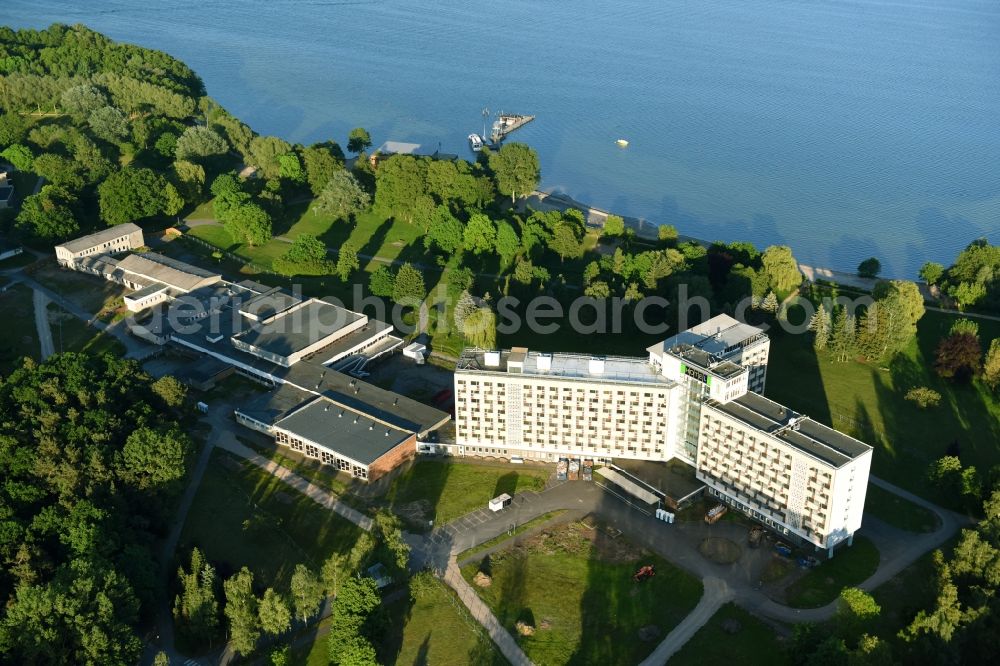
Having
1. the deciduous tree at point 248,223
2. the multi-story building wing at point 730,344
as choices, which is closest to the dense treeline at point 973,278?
the multi-story building wing at point 730,344

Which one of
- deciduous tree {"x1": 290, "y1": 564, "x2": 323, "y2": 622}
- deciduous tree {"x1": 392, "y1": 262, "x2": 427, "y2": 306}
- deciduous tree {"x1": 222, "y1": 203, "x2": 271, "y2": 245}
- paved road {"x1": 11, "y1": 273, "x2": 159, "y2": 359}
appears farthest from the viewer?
deciduous tree {"x1": 222, "y1": 203, "x2": 271, "y2": 245}

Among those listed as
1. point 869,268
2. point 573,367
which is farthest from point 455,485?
point 869,268

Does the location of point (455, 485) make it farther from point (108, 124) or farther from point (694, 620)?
point (108, 124)

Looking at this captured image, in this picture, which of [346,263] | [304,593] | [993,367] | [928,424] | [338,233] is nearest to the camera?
[304,593]

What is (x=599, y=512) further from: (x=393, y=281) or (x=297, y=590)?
(x=393, y=281)

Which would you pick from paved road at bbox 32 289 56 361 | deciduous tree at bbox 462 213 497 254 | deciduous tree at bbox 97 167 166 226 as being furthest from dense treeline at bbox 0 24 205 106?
deciduous tree at bbox 462 213 497 254

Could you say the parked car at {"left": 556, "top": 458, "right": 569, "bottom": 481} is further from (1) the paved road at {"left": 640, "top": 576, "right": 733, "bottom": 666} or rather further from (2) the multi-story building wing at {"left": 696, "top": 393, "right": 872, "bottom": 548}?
(1) the paved road at {"left": 640, "top": 576, "right": 733, "bottom": 666}
